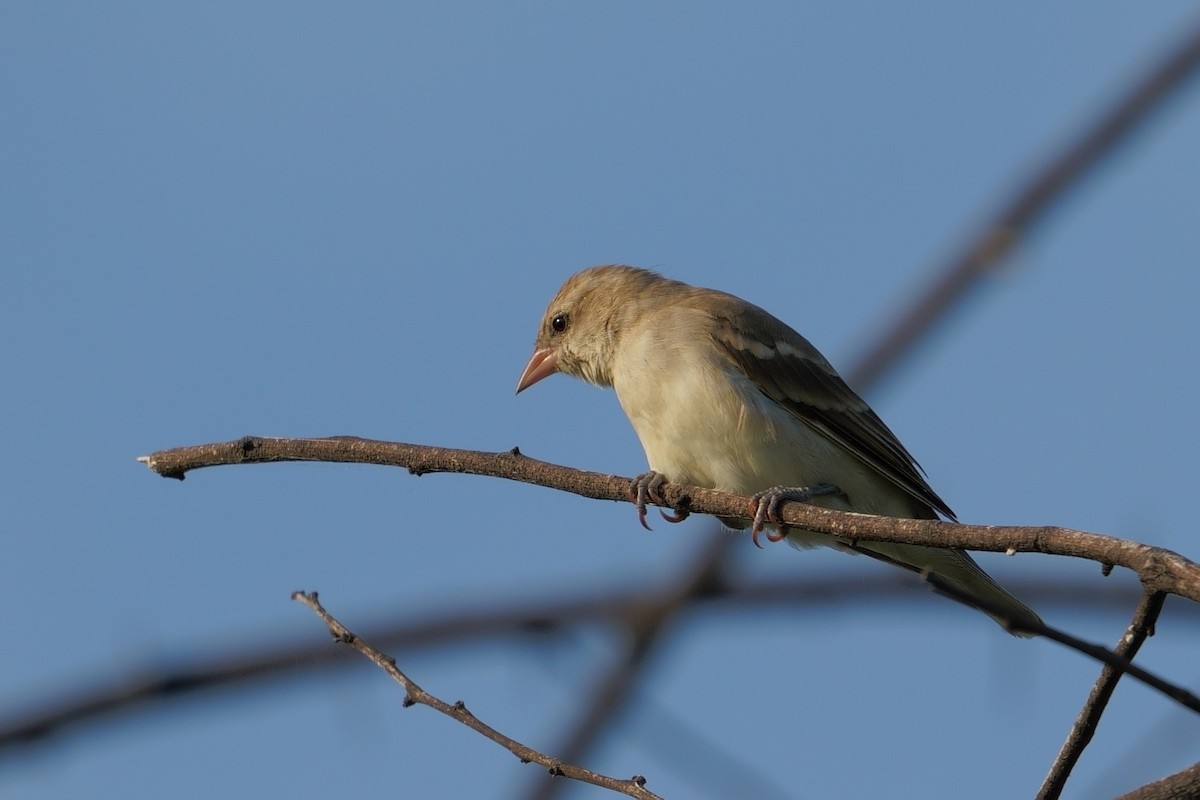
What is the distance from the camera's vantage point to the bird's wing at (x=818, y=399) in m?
6.39

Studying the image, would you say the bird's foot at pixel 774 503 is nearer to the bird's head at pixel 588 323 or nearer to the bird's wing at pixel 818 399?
the bird's wing at pixel 818 399

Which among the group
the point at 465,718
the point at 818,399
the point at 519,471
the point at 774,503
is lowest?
the point at 465,718

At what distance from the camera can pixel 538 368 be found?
749cm

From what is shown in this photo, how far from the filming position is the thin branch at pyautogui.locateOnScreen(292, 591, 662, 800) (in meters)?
3.20

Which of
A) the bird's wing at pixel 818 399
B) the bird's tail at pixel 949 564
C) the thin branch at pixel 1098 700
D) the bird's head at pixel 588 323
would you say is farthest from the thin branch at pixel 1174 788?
the bird's head at pixel 588 323

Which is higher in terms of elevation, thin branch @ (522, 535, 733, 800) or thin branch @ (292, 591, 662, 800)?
thin branch @ (522, 535, 733, 800)

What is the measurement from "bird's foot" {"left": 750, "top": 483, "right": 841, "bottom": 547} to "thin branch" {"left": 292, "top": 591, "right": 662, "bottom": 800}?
143 cm

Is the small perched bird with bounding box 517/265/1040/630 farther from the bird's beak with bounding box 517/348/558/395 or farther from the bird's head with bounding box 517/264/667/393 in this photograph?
the bird's beak with bounding box 517/348/558/395

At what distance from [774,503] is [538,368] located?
8.64 ft

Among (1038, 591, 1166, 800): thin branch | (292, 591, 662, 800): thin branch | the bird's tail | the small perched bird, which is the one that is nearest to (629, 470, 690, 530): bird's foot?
the small perched bird

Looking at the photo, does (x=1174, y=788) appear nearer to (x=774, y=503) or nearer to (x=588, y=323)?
(x=774, y=503)

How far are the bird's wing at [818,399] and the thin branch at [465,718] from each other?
2.78m

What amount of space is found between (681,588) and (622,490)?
665mm

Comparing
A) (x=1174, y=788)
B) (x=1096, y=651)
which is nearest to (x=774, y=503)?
(x=1174, y=788)
